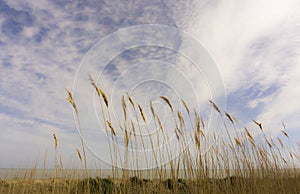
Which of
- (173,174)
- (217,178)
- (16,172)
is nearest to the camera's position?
(173,174)

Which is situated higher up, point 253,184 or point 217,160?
point 217,160

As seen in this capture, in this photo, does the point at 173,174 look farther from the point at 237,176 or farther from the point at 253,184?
the point at 253,184

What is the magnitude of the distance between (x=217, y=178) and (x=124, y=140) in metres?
1.80

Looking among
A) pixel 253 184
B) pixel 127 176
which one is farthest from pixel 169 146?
pixel 253 184

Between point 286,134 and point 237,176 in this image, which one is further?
point 286,134

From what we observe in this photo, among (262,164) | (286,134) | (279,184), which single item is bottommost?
(279,184)

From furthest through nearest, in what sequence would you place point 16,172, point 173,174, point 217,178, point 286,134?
point 286,134
point 16,172
point 217,178
point 173,174

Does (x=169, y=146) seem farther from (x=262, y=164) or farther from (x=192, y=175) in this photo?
(x=262, y=164)

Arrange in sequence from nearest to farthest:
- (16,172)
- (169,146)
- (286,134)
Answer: (169,146)
(16,172)
(286,134)

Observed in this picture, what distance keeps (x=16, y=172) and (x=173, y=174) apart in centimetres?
313

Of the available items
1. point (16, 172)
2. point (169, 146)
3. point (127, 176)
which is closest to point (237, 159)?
point (169, 146)

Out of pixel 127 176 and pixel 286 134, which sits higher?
pixel 286 134

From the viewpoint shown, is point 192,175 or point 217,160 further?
point 217,160

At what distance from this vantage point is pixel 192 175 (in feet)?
10.4
